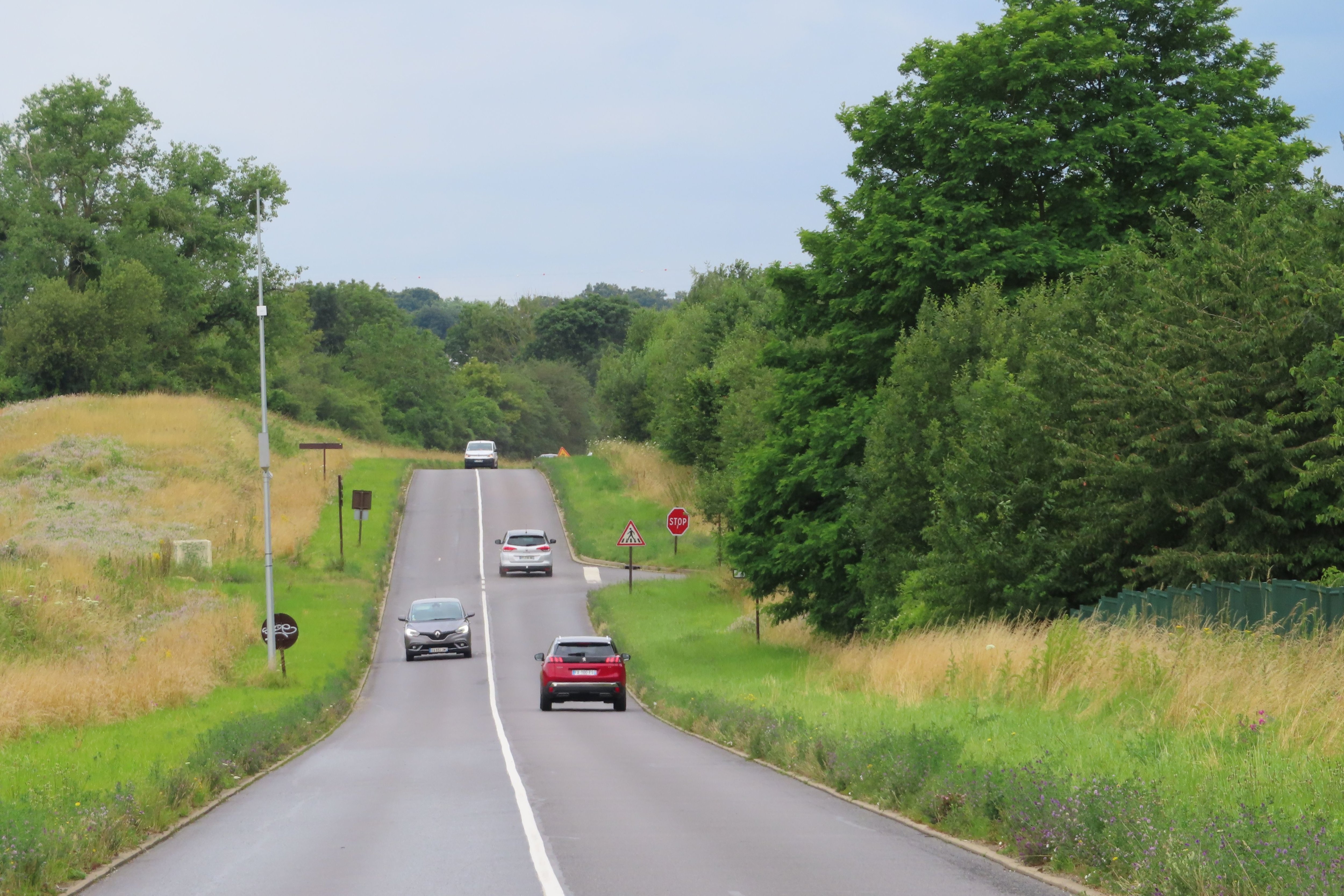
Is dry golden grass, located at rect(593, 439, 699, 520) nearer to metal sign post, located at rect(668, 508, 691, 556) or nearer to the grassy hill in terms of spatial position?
the grassy hill

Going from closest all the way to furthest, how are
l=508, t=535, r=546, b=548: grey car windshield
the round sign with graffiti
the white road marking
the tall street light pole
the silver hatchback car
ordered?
1. the white road marking
2. the round sign with graffiti
3. the tall street light pole
4. the silver hatchback car
5. l=508, t=535, r=546, b=548: grey car windshield

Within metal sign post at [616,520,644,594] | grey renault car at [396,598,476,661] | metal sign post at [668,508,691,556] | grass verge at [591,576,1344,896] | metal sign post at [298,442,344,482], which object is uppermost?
metal sign post at [298,442,344,482]

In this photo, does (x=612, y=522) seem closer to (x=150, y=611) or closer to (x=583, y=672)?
(x=150, y=611)

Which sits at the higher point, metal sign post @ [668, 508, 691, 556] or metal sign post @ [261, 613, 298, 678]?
metal sign post @ [668, 508, 691, 556]

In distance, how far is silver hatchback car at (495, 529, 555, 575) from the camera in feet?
184

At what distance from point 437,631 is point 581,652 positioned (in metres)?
12.3

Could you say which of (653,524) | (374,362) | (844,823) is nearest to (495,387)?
(374,362)

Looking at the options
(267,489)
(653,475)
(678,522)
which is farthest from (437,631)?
(653,475)

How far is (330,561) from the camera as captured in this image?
173ft

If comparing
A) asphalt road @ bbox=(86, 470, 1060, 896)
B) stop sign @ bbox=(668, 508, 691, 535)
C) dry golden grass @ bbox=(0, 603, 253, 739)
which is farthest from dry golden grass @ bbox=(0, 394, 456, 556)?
asphalt road @ bbox=(86, 470, 1060, 896)

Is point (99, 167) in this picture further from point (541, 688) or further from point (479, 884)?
point (479, 884)

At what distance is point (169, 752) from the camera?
1778cm

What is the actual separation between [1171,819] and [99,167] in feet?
287

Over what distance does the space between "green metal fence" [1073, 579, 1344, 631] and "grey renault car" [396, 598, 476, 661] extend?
75.9 ft
